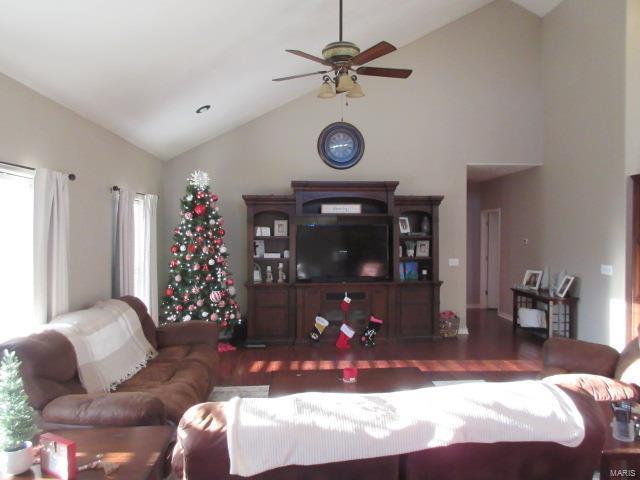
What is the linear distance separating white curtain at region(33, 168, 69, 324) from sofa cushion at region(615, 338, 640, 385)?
4174mm

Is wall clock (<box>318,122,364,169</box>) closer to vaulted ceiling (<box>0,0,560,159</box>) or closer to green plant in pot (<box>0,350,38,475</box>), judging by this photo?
vaulted ceiling (<box>0,0,560,159</box>)

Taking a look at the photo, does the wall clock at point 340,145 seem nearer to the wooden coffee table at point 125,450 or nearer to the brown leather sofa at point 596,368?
the brown leather sofa at point 596,368

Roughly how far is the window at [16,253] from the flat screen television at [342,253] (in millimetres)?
3591

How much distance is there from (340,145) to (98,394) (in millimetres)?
5023

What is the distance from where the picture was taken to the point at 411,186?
677cm

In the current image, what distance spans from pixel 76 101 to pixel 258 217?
324cm

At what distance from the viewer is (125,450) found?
6.16ft

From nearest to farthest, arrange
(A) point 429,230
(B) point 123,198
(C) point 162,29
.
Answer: (C) point 162,29 < (B) point 123,198 < (A) point 429,230

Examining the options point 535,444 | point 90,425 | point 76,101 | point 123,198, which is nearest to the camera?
point 535,444

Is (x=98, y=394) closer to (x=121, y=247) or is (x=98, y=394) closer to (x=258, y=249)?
(x=121, y=247)

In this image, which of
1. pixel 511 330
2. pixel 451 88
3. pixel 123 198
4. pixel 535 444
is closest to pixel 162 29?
pixel 123 198

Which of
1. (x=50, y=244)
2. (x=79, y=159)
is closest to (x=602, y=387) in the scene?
(x=50, y=244)

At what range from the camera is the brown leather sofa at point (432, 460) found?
141cm

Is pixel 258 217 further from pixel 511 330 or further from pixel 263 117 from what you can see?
pixel 511 330
